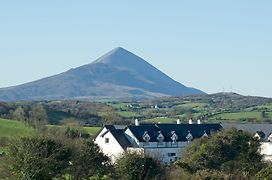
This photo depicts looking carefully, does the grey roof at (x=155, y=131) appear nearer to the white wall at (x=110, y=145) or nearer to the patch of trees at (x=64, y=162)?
the white wall at (x=110, y=145)

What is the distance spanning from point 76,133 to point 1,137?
8601mm

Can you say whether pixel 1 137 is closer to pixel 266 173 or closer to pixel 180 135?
pixel 180 135

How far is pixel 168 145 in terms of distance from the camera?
222ft

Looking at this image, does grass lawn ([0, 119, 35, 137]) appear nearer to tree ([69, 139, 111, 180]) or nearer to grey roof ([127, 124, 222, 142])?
grey roof ([127, 124, 222, 142])

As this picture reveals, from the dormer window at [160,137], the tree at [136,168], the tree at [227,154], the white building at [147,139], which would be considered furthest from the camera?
the dormer window at [160,137]

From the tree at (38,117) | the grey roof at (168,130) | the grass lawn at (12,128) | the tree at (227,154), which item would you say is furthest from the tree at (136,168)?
the tree at (38,117)

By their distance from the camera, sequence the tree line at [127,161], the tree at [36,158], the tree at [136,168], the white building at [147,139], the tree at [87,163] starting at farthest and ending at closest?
the white building at [147,139] → the tree at [87,163] → the tree at [136,168] → the tree line at [127,161] → the tree at [36,158]

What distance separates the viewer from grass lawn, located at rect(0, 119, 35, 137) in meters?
77.0

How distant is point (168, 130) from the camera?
69.3 meters

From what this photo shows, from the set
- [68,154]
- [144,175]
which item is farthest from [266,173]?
[68,154]

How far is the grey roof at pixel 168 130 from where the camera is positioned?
67.1m

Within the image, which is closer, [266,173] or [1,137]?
[266,173]

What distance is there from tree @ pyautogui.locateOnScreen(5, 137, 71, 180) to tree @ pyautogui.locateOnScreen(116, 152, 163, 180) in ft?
11.8

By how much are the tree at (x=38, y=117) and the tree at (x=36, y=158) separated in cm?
4162
